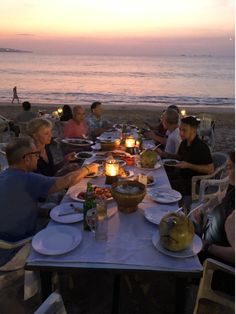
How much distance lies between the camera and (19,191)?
275cm

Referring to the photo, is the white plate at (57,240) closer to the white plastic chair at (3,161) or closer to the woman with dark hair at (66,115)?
the white plastic chair at (3,161)

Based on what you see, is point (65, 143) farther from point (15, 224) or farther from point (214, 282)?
point (214, 282)

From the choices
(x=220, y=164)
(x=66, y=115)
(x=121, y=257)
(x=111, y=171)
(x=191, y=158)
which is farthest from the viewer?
(x=66, y=115)

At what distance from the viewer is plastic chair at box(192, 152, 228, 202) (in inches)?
159

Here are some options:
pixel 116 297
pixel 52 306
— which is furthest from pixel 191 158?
pixel 52 306

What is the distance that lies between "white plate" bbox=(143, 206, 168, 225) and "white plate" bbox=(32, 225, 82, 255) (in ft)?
1.93

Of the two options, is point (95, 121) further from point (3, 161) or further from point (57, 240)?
point (57, 240)

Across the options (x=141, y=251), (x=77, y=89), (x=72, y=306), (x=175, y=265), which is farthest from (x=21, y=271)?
(x=77, y=89)

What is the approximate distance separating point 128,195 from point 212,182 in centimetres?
177

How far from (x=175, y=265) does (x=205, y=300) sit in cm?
60

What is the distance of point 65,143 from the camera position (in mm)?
5441

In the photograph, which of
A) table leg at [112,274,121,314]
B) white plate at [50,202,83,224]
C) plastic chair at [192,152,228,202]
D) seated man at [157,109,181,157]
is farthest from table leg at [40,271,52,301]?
seated man at [157,109,181,157]

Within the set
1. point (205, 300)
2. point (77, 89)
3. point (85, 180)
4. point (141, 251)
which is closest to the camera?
point (141, 251)

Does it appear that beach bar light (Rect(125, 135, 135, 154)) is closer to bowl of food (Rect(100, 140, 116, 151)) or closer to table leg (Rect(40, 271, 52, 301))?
bowl of food (Rect(100, 140, 116, 151))
